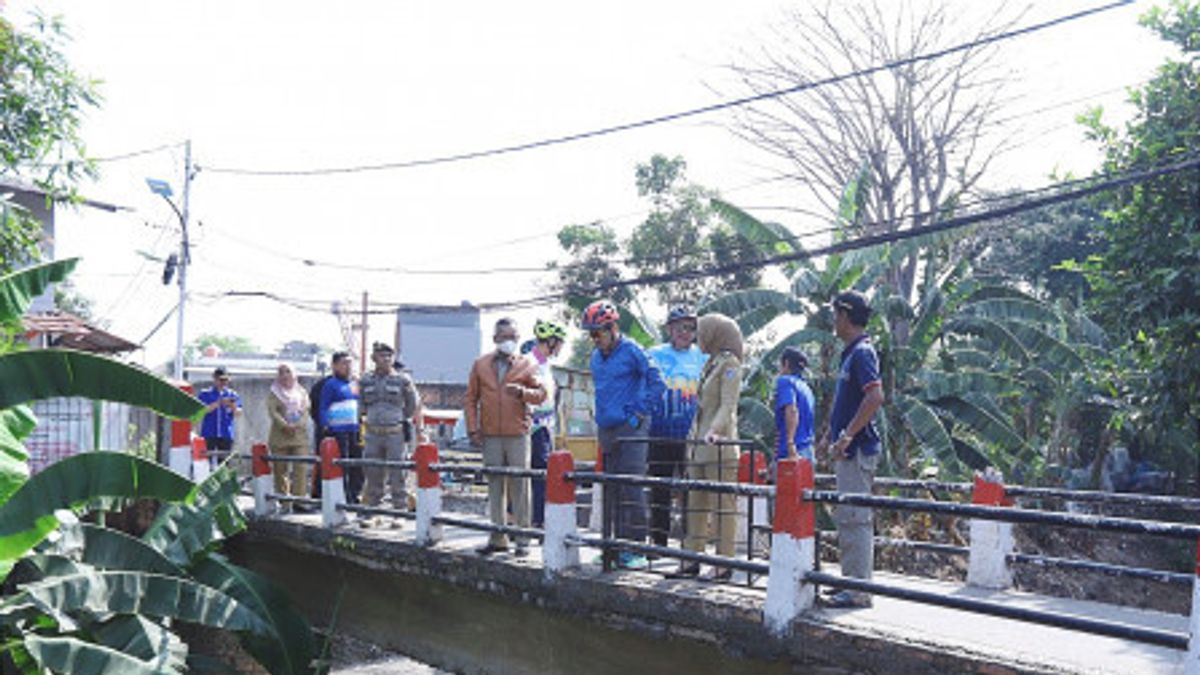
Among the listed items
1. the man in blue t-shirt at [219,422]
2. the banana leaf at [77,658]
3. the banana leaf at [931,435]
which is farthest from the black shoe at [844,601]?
the man in blue t-shirt at [219,422]

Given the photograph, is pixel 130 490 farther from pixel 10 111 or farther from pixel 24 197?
pixel 24 197

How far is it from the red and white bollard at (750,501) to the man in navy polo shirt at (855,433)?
3.54 feet

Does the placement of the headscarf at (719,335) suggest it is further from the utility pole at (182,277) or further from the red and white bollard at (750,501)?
the utility pole at (182,277)

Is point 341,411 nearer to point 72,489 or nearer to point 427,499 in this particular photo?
point 427,499

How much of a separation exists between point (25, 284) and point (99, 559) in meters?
2.28

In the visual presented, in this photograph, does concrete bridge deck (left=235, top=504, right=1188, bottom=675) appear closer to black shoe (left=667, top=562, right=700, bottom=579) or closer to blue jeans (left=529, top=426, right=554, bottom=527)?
black shoe (left=667, top=562, right=700, bottom=579)

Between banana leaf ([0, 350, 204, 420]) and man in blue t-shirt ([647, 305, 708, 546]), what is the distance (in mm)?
3151

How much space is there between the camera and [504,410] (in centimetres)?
811

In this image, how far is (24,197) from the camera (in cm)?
A: 2145

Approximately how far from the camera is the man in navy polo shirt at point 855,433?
573 centimetres

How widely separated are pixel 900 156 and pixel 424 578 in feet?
44.9

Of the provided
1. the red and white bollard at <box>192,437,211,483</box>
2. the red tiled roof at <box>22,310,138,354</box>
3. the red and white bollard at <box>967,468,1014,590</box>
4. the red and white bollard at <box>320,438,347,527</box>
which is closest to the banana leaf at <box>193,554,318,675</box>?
the red and white bollard at <box>320,438,347,527</box>

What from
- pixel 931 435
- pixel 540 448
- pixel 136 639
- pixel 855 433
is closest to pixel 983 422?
pixel 931 435

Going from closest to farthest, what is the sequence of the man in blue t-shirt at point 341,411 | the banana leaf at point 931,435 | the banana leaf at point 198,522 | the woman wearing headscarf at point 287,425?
the banana leaf at point 198,522 < the man in blue t-shirt at point 341,411 < the woman wearing headscarf at point 287,425 < the banana leaf at point 931,435
